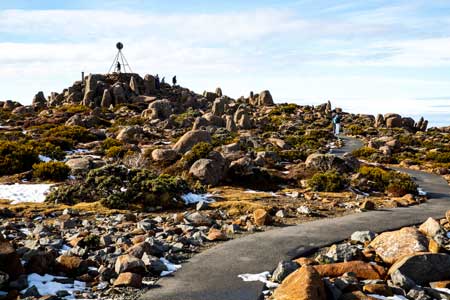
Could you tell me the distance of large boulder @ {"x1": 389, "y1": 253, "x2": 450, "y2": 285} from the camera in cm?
959

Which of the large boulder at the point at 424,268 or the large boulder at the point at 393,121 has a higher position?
the large boulder at the point at 393,121

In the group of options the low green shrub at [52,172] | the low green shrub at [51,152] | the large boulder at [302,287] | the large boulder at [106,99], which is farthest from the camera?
the large boulder at [106,99]

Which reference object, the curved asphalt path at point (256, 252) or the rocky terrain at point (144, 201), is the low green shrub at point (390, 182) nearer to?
the rocky terrain at point (144, 201)

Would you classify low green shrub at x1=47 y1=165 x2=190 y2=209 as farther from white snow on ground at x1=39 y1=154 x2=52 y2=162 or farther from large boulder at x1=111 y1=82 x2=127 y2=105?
large boulder at x1=111 y1=82 x2=127 y2=105

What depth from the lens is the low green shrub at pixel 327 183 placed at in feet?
70.9

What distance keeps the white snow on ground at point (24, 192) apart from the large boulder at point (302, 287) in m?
14.2

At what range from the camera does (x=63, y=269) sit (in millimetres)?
9766

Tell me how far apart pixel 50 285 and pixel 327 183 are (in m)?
15.4

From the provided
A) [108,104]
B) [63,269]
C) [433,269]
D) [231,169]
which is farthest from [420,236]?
[108,104]

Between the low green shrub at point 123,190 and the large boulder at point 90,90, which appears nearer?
the low green shrub at point 123,190

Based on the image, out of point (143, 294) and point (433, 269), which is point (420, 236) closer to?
point (433, 269)

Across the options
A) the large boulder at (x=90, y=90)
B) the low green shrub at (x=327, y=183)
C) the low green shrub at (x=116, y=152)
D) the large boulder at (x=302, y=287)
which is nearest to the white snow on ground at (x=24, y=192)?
the low green shrub at (x=116, y=152)

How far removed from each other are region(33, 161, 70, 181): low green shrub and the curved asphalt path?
540 inches

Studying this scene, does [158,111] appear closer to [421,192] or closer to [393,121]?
[393,121]
